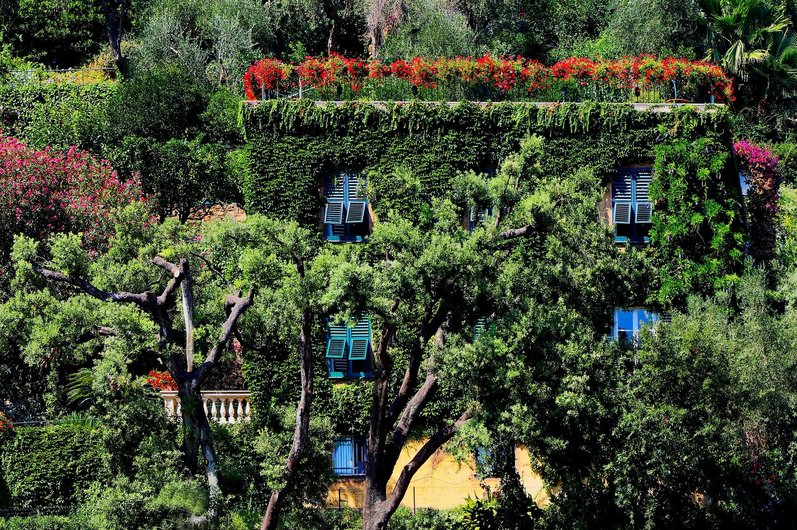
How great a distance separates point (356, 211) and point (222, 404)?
547cm

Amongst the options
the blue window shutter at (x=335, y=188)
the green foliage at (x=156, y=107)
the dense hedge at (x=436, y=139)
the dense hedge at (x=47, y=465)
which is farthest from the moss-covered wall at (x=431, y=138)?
the green foliage at (x=156, y=107)

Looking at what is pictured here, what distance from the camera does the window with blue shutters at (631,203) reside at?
36.1 meters

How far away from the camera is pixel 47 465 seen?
34.2 meters

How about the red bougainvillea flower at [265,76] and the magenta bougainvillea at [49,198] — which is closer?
the red bougainvillea flower at [265,76]

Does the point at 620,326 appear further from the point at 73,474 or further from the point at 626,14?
the point at 626,14

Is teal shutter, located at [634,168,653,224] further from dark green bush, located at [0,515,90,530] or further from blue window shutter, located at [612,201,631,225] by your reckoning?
dark green bush, located at [0,515,90,530]

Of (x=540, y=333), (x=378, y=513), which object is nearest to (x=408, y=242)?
(x=540, y=333)

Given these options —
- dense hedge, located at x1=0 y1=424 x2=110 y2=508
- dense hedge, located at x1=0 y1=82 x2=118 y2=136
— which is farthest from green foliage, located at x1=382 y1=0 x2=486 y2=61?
dense hedge, located at x1=0 y1=424 x2=110 y2=508

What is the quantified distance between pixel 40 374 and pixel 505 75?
515 inches

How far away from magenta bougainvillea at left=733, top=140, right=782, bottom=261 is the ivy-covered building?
302cm

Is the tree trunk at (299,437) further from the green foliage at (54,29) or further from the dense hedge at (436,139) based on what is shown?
the green foliage at (54,29)

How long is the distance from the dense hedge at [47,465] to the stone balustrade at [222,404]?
220cm

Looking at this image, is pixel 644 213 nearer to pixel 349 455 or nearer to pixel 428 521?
pixel 349 455

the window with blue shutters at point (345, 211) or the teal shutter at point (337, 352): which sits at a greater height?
the window with blue shutters at point (345, 211)
